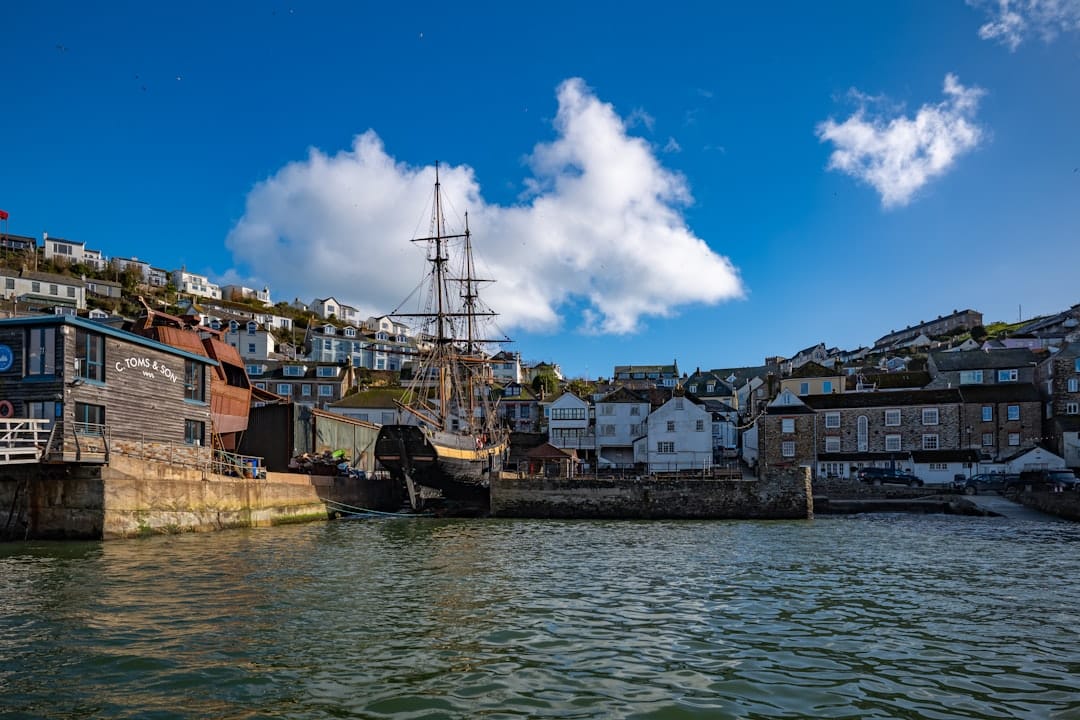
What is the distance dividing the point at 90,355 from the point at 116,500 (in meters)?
6.86

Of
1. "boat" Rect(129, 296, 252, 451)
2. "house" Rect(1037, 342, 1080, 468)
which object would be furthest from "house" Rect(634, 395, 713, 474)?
"boat" Rect(129, 296, 252, 451)

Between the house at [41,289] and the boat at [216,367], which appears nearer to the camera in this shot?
the boat at [216,367]

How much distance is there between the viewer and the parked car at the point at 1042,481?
54.2m

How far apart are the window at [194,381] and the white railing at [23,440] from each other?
8560 mm

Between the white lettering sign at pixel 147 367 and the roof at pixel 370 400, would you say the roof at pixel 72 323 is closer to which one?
the white lettering sign at pixel 147 367

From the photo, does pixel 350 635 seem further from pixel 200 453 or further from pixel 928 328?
pixel 928 328

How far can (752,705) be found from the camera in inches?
389

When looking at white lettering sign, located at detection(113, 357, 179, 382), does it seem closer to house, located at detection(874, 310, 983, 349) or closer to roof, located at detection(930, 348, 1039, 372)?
A: roof, located at detection(930, 348, 1039, 372)

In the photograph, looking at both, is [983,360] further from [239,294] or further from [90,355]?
Result: [239,294]

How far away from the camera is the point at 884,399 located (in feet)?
229

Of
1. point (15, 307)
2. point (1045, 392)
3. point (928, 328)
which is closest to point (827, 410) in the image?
point (1045, 392)

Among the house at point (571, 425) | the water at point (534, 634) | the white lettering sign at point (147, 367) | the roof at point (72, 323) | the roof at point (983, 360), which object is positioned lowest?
the water at point (534, 634)

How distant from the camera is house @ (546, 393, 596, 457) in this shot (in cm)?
8269

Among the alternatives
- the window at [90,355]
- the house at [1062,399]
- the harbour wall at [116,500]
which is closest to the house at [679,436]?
the house at [1062,399]
